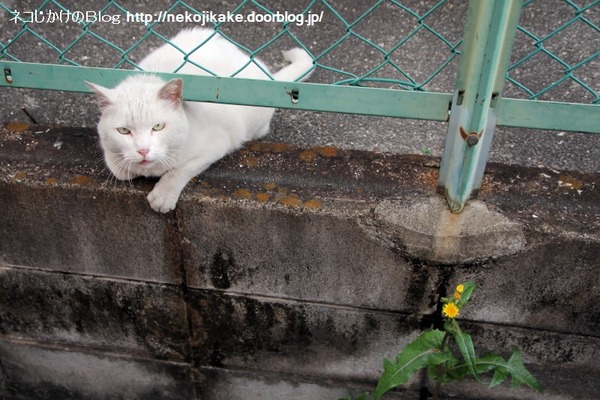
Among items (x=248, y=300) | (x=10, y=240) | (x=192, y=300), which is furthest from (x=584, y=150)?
(x=10, y=240)

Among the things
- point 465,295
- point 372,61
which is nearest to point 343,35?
point 372,61

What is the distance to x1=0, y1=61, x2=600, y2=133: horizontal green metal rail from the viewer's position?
172 cm

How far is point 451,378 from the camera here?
5.96ft

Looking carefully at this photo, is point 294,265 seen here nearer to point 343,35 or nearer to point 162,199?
point 162,199

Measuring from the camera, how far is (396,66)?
7.32ft

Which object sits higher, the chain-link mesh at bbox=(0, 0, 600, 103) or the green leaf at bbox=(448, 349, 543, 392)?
the chain-link mesh at bbox=(0, 0, 600, 103)

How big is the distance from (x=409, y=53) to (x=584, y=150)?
0.96m

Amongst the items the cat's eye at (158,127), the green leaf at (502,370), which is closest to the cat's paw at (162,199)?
the cat's eye at (158,127)

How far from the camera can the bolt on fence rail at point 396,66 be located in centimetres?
164

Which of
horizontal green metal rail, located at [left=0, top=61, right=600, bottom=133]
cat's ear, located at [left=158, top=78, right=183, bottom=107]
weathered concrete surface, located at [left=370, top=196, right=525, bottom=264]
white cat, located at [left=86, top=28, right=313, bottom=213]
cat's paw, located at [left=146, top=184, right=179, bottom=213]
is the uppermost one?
horizontal green metal rail, located at [left=0, top=61, right=600, bottom=133]

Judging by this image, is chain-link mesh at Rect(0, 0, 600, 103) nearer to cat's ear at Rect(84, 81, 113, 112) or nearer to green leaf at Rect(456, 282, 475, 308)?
cat's ear at Rect(84, 81, 113, 112)

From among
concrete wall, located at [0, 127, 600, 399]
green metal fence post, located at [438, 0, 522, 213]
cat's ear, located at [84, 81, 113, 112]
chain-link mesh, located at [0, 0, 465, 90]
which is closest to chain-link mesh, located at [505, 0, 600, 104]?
chain-link mesh, located at [0, 0, 465, 90]

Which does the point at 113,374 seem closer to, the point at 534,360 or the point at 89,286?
the point at 89,286

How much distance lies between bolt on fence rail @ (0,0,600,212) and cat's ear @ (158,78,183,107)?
0.05 meters
